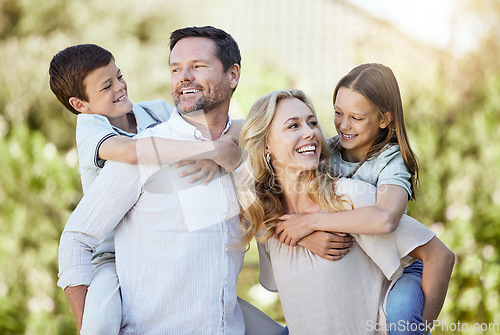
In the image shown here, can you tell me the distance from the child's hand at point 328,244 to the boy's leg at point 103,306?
74 cm

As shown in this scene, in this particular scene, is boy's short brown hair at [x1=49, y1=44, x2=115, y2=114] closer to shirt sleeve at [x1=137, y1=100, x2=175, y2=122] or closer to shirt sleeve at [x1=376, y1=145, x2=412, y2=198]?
shirt sleeve at [x1=137, y1=100, x2=175, y2=122]

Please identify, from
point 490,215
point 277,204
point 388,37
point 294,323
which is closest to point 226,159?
point 277,204

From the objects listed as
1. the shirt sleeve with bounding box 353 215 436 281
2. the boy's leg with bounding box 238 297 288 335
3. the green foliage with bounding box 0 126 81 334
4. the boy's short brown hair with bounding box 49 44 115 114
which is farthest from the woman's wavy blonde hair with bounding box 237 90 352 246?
the green foliage with bounding box 0 126 81 334

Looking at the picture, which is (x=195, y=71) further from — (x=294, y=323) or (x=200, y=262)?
(x=294, y=323)

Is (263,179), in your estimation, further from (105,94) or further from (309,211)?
(105,94)

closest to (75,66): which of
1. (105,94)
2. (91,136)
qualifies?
(105,94)

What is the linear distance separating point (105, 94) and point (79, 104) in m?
0.14

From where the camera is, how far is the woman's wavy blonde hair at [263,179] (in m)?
2.14

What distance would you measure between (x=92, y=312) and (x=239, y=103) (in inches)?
132

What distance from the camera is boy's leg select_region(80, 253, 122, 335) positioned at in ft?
6.35

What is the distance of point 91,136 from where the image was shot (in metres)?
2.19

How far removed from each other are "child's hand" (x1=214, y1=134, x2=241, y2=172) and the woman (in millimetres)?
43

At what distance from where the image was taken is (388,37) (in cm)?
486

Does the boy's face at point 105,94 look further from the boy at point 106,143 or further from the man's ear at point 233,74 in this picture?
the man's ear at point 233,74
